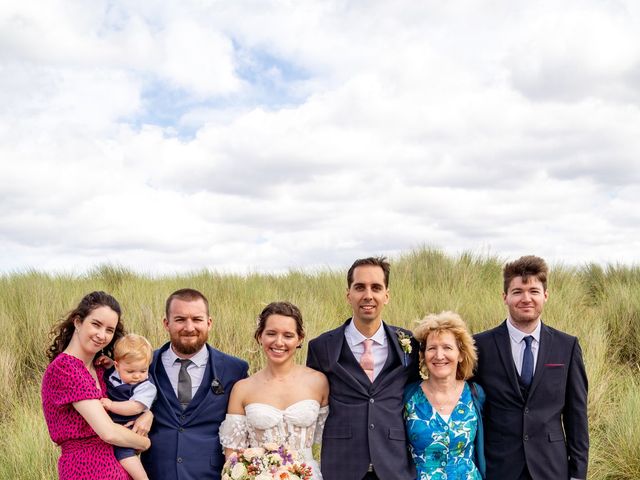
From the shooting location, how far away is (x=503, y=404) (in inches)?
189

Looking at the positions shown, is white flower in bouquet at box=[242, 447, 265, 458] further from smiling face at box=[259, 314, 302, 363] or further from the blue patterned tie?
the blue patterned tie

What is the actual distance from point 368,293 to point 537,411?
1.46 metres

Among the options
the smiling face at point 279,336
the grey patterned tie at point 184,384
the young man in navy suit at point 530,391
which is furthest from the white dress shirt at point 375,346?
the grey patterned tie at point 184,384

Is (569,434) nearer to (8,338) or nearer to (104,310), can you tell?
(104,310)

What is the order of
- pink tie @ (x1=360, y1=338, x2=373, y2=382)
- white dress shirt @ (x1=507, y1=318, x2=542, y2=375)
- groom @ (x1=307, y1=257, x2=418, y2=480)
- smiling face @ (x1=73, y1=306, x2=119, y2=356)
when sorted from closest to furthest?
1. smiling face @ (x1=73, y1=306, x2=119, y2=356)
2. groom @ (x1=307, y1=257, x2=418, y2=480)
3. pink tie @ (x1=360, y1=338, x2=373, y2=382)
4. white dress shirt @ (x1=507, y1=318, x2=542, y2=375)

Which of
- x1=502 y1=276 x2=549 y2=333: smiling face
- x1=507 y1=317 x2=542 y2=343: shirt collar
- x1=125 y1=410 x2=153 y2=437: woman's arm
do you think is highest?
x1=502 y1=276 x2=549 y2=333: smiling face

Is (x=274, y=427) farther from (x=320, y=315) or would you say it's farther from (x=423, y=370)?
(x=320, y=315)

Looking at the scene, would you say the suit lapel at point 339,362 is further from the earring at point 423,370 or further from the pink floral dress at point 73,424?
the pink floral dress at point 73,424

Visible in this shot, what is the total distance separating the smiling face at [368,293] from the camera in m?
4.70

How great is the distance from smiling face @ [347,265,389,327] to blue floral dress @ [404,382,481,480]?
674 mm

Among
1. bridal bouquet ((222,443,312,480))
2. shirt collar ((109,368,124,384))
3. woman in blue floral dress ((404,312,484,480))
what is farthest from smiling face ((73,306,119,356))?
woman in blue floral dress ((404,312,484,480))

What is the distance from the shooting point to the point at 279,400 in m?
4.54

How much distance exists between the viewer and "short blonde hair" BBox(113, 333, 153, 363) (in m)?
4.61

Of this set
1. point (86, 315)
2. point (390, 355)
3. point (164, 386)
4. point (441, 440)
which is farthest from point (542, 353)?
point (86, 315)
